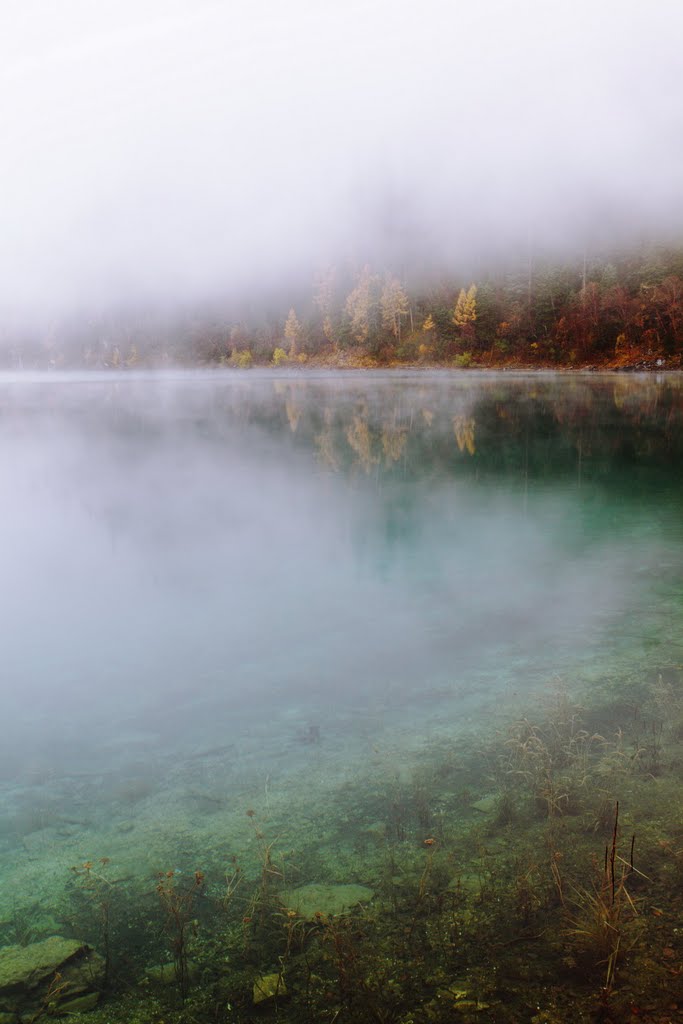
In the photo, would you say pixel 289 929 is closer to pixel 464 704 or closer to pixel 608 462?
pixel 464 704

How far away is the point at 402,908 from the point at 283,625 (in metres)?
7.49

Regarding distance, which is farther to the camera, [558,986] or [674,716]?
[674,716]

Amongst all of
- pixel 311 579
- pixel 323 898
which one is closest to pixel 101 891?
pixel 323 898

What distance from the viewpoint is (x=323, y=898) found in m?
6.14

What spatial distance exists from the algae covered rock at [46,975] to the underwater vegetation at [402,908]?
0.01 meters

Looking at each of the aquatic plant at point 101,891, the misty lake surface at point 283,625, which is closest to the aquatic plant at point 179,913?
the misty lake surface at point 283,625

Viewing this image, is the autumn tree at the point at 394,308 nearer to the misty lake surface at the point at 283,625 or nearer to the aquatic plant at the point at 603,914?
the misty lake surface at the point at 283,625

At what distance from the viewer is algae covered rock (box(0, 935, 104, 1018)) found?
5195mm

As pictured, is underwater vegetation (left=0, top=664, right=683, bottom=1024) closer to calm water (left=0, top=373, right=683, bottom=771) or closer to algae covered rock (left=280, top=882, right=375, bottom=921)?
algae covered rock (left=280, top=882, right=375, bottom=921)

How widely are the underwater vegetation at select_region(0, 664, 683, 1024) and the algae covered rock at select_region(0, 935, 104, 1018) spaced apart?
1 centimetres

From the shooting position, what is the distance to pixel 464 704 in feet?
32.0

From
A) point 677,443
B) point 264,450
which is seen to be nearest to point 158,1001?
point 264,450

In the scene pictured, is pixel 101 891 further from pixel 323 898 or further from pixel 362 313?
pixel 362 313

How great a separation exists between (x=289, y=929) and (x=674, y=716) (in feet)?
17.8
